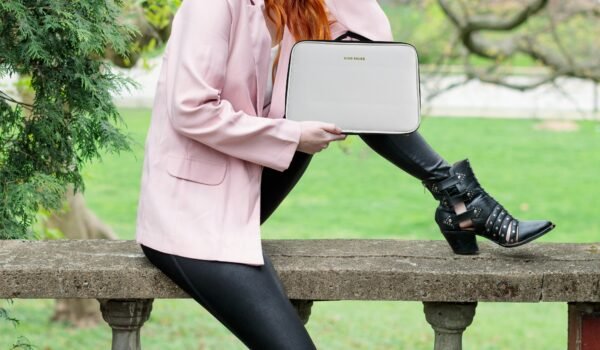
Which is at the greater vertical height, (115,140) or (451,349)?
(115,140)

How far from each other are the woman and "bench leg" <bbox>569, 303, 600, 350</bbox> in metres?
0.72

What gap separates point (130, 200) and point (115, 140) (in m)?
12.7

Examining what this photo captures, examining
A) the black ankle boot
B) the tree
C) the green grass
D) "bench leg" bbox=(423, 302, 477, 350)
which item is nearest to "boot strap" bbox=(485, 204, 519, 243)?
the black ankle boot

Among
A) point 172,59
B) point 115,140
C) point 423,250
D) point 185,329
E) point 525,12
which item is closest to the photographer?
point 172,59

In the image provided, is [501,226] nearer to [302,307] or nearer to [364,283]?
[364,283]

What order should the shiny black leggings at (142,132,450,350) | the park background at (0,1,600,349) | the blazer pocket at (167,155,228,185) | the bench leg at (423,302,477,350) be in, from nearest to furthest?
the shiny black leggings at (142,132,450,350) → the blazer pocket at (167,155,228,185) → the bench leg at (423,302,477,350) → the park background at (0,1,600,349)

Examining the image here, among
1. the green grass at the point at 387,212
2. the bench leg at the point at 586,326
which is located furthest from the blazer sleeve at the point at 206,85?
the green grass at the point at 387,212

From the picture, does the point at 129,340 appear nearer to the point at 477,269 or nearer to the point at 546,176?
the point at 477,269

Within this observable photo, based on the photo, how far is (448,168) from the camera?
2.79 meters

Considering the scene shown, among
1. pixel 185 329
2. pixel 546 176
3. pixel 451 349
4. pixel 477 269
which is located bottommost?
pixel 546 176

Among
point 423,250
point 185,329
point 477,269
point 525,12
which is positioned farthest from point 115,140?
point 185,329

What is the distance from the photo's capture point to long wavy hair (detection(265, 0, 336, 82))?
2.55 m

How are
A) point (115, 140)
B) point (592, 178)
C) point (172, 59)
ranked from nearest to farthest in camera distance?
point (172, 59) < point (115, 140) < point (592, 178)

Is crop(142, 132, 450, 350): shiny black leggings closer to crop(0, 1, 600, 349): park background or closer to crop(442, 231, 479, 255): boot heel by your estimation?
crop(442, 231, 479, 255): boot heel
